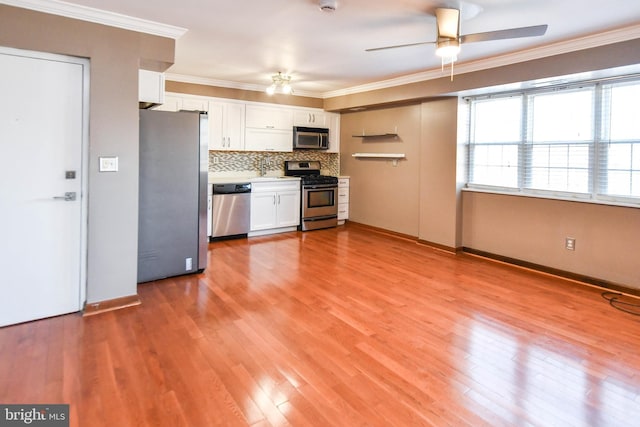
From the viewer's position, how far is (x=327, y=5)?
2.87 metres

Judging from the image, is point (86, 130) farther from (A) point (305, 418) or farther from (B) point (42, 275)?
(A) point (305, 418)

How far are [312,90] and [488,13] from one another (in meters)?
3.98

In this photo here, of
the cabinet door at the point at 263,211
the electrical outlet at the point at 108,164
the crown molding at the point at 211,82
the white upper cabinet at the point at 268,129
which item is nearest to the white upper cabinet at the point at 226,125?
the white upper cabinet at the point at 268,129

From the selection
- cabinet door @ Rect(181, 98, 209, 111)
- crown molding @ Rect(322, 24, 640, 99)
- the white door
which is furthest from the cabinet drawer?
the white door

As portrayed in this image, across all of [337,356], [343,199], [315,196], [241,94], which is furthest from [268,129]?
[337,356]

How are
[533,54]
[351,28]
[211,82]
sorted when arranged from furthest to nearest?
1. [211,82]
2. [533,54]
3. [351,28]

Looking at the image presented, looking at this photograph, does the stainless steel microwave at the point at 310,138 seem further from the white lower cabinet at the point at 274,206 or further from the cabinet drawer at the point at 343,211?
the cabinet drawer at the point at 343,211

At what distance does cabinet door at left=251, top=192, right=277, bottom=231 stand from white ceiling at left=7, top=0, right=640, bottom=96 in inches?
77.6

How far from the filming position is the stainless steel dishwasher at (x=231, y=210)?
5.75 meters

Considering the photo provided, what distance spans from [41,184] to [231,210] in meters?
3.03

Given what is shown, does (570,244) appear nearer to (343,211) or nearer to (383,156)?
(383,156)

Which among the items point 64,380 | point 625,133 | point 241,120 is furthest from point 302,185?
point 64,380

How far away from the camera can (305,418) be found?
6.37 feet

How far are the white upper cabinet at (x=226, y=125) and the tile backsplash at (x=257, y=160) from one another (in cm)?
31
